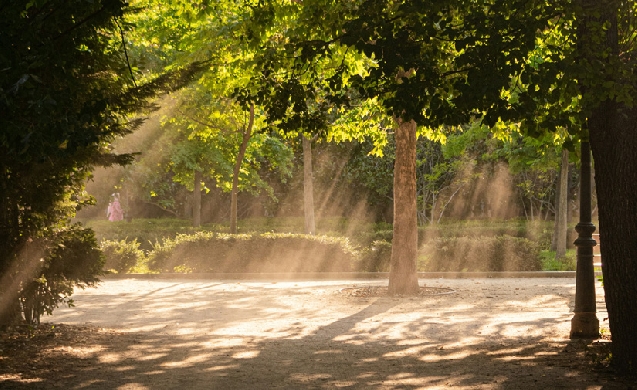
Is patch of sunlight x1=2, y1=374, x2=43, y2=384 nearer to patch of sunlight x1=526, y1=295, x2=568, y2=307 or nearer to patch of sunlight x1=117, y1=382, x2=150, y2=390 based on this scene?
patch of sunlight x1=117, y1=382, x2=150, y2=390

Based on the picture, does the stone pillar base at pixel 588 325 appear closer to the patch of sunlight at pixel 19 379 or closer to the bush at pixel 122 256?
the patch of sunlight at pixel 19 379

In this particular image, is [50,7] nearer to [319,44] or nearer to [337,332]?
[319,44]

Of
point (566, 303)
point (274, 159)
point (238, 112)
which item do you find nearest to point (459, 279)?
point (566, 303)

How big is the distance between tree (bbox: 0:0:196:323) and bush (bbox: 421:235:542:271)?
13.9 m

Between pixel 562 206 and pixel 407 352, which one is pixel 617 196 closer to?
pixel 407 352

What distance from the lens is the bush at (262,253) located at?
2175cm

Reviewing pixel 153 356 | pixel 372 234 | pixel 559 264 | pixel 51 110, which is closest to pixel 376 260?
pixel 559 264

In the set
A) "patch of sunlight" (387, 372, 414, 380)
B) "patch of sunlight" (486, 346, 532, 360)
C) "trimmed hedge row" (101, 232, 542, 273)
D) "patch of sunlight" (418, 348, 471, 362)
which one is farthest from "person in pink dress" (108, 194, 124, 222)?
"patch of sunlight" (387, 372, 414, 380)

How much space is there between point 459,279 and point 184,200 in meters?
38.9

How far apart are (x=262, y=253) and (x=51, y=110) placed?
16581 millimetres

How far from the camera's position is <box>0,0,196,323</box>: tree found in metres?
5.55

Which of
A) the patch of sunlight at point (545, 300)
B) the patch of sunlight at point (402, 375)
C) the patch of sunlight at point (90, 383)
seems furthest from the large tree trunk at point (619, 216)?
the patch of sunlight at point (545, 300)

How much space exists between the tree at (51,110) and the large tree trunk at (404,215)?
673cm

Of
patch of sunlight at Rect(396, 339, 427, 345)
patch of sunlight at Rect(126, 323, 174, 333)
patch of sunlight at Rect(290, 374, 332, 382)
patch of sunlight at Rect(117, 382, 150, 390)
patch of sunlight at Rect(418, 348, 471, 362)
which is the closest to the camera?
patch of sunlight at Rect(117, 382, 150, 390)
